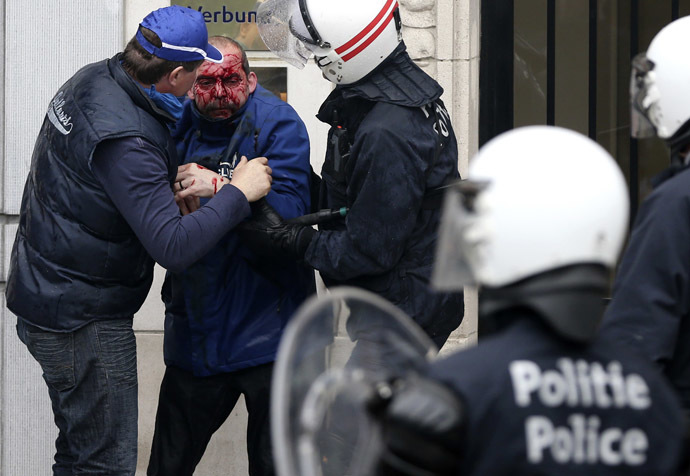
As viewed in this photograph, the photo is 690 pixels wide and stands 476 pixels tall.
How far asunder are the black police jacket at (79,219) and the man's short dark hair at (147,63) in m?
0.04

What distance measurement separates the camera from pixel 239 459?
4738 mm

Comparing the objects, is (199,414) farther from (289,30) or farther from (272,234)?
(289,30)

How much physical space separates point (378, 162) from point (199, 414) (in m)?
1.20

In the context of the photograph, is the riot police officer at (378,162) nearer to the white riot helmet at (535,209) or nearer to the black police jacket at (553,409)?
the white riot helmet at (535,209)

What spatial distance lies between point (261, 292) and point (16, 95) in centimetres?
179

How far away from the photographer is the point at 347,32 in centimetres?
325

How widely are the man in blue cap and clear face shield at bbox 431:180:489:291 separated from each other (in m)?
1.65

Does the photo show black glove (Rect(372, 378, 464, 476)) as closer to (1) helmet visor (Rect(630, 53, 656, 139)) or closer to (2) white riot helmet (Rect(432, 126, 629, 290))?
(2) white riot helmet (Rect(432, 126, 629, 290))

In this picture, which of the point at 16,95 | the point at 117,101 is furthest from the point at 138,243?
the point at 16,95

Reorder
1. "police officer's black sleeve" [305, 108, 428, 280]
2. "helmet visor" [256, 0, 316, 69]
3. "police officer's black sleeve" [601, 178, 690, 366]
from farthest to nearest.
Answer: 1. "helmet visor" [256, 0, 316, 69]
2. "police officer's black sleeve" [305, 108, 428, 280]
3. "police officer's black sleeve" [601, 178, 690, 366]

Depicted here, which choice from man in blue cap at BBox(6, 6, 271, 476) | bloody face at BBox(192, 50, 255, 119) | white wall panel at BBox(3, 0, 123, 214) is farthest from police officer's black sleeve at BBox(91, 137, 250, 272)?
white wall panel at BBox(3, 0, 123, 214)

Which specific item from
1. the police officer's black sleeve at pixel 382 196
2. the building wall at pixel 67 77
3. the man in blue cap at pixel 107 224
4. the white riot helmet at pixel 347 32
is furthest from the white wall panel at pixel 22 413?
the white riot helmet at pixel 347 32

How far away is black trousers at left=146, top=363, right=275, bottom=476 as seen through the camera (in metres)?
3.64

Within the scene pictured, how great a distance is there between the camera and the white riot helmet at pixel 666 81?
2441mm
